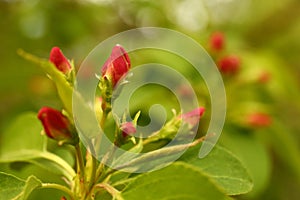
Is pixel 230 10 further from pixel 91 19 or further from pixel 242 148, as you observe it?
pixel 242 148

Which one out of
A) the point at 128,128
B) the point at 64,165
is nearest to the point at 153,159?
the point at 128,128

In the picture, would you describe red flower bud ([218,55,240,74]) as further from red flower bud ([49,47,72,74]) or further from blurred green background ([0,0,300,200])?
red flower bud ([49,47,72,74])

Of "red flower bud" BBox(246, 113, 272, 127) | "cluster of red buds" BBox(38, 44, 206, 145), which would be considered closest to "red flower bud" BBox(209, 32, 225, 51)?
"red flower bud" BBox(246, 113, 272, 127)

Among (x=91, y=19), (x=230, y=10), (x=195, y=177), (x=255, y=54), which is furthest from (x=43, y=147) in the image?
(x=230, y=10)

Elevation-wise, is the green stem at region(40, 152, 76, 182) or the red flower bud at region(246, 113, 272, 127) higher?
the red flower bud at region(246, 113, 272, 127)

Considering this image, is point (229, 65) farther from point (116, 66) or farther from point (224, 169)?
point (116, 66)

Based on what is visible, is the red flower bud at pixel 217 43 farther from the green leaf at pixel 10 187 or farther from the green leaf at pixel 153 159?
the green leaf at pixel 10 187
